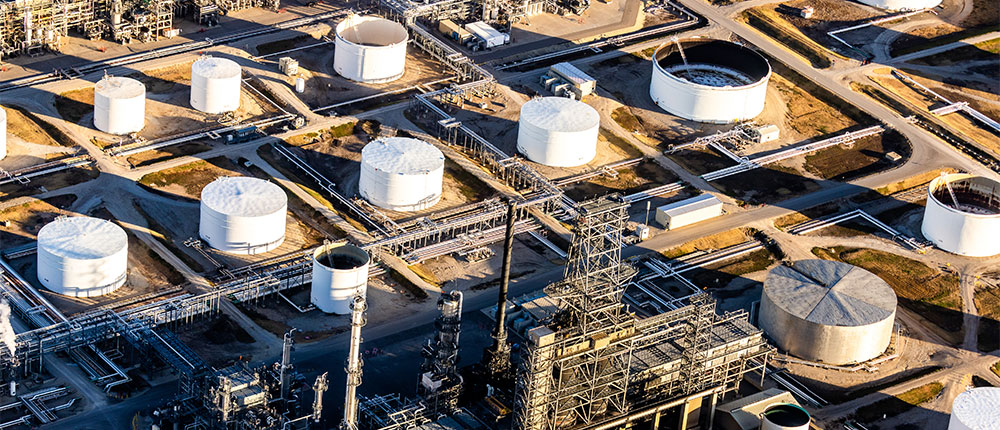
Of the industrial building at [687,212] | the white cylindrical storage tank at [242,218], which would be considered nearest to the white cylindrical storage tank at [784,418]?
the industrial building at [687,212]

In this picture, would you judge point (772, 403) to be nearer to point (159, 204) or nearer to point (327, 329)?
point (327, 329)

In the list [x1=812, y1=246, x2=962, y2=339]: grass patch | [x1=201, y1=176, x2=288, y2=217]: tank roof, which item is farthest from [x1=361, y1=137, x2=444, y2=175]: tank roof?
[x1=812, y1=246, x2=962, y2=339]: grass patch

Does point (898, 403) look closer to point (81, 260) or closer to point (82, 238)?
point (81, 260)

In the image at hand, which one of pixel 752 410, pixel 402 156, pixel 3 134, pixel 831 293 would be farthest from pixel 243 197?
pixel 831 293

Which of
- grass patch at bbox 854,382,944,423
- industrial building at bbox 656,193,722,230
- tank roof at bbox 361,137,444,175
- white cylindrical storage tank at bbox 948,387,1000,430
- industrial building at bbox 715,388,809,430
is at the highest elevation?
tank roof at bbox 361,137,444,175

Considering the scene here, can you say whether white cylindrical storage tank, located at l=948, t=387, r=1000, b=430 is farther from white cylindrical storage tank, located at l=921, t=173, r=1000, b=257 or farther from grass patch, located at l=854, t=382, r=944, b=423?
white cylindrical storage tank, located at l=921, t=173, r=1000, b=257
